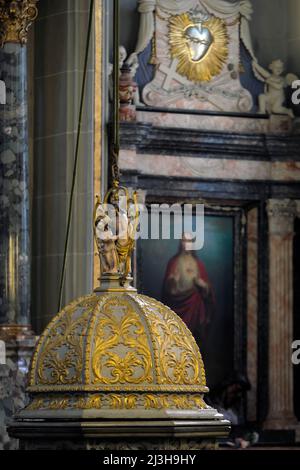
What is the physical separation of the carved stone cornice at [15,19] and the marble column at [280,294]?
6.01 meters

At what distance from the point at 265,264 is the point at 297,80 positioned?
106 inches

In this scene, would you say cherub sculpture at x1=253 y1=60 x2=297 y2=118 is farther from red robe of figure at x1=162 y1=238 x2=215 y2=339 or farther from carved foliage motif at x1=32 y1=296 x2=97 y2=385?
carved foliage motif at x1=32 y1=296 x2=97 y2=385

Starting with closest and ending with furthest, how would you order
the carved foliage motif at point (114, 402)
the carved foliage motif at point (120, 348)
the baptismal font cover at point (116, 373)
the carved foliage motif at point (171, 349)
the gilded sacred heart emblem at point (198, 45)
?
1. the baptismal font cover at point (116, 373)
2. the carved foliage motif at point (114, 402)
3. the carved foliage motif at point (120, 348)
4. the carved foliage motif at point (171, 349)
5. the gilded sacred heart emblem at point (198, 45)

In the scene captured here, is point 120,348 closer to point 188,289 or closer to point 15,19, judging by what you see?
point 15,19

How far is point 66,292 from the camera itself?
66.4 feet

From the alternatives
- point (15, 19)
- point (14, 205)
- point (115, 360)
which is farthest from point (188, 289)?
point (115, 360)

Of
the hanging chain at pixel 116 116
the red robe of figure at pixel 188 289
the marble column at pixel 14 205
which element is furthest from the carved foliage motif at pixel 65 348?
the red robe of figure at pixel 188 289

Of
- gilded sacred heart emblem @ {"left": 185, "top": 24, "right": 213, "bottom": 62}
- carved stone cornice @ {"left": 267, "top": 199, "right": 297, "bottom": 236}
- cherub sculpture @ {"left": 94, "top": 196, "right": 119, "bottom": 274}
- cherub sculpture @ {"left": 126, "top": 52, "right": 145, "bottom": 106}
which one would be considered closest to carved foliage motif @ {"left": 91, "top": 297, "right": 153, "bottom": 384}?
cherub sculpture @ {"left": 94, "top": 196, "right": 119, "bottom": 274}

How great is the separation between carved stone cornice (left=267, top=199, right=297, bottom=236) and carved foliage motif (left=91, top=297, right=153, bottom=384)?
52.5 feet

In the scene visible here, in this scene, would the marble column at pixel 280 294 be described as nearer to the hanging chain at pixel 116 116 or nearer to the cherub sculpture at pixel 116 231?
the cherub sculpture at pixel 116 231

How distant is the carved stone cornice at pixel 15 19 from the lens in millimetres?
19531

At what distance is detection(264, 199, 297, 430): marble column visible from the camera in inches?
959
